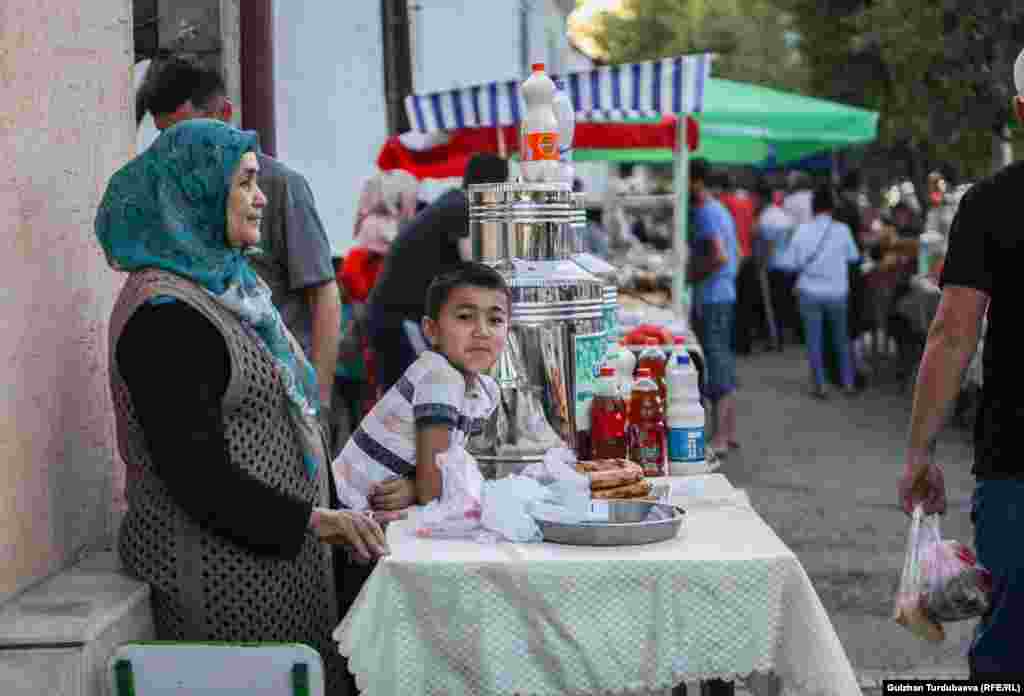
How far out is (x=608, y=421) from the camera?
470 cm

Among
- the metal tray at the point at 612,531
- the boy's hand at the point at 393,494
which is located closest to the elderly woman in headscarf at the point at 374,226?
the boy's hand at the point at 393,494

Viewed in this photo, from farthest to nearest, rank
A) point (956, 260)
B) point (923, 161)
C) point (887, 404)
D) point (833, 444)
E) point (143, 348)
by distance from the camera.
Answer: point (923, 161) < point (887, 404) < point (833, 444) < point (956, 260) < point (143, 348)

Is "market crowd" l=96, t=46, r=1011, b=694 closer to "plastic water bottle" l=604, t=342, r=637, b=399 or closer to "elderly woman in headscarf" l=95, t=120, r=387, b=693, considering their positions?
"elderly woman in headscarf" l=95, t=120, r=387, b=693

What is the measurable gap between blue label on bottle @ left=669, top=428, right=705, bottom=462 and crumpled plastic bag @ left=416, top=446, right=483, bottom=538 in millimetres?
871

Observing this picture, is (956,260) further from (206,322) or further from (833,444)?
(833,444)

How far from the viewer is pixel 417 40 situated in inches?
594

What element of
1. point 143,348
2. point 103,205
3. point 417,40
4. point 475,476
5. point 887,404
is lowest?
point 887,404

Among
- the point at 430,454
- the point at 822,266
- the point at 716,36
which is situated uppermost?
the point at 716,36

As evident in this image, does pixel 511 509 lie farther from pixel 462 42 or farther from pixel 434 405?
pixel 462 42

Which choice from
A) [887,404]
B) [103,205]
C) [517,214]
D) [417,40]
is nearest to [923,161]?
[887,404]

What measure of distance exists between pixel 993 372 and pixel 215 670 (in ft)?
6.82

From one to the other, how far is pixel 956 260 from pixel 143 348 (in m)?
2.05

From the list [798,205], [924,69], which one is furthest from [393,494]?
[798,205]

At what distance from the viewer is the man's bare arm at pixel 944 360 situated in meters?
3.87
